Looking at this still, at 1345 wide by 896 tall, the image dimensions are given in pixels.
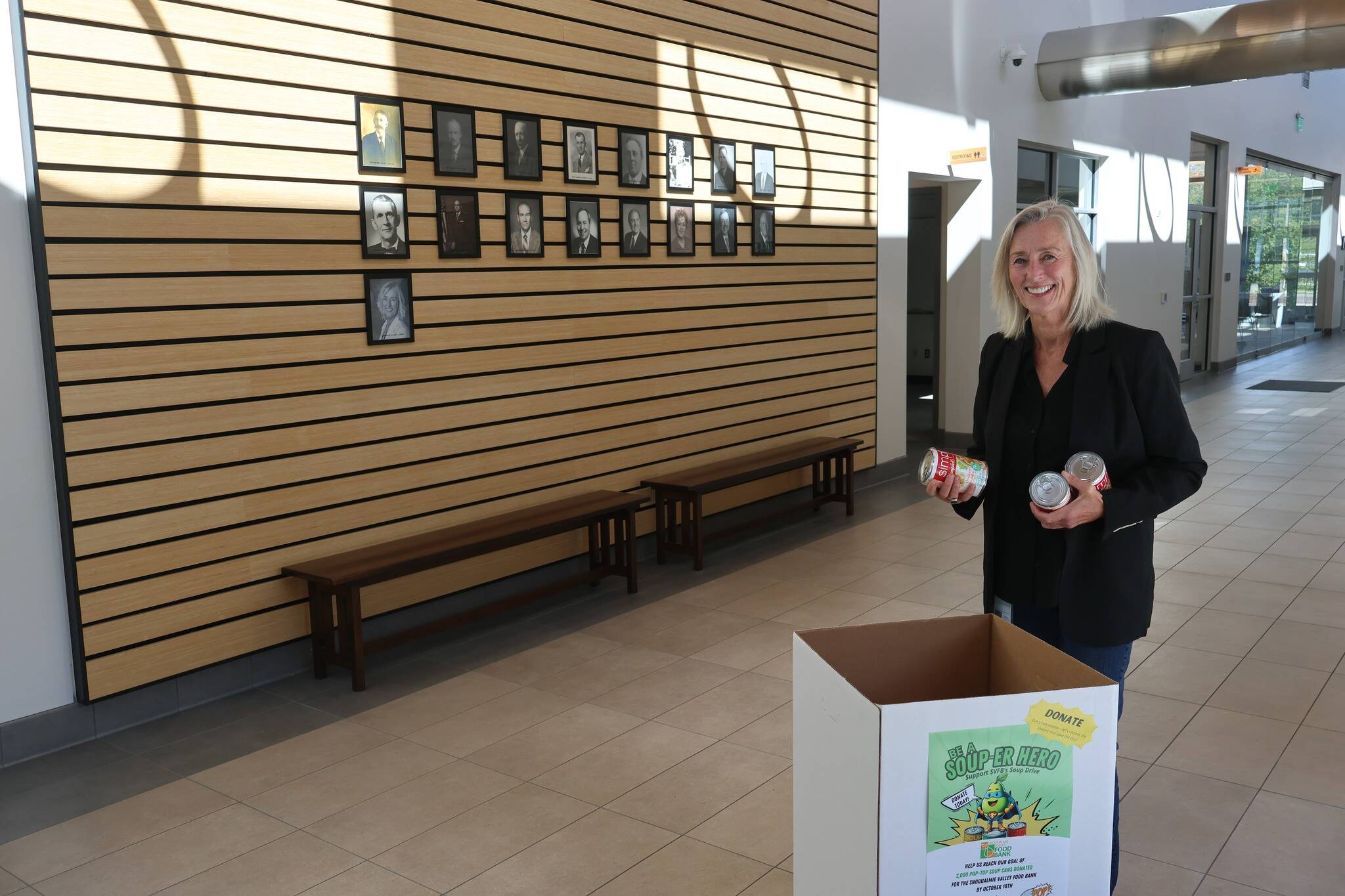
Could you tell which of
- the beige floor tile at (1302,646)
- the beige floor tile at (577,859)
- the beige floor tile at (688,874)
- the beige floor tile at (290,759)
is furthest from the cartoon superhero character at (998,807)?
the beige floor tile at (1302,646)

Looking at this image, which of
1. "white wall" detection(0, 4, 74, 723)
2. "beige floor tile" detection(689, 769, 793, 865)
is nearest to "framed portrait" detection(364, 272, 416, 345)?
"white wall" detection(0, 4, 74, 723)

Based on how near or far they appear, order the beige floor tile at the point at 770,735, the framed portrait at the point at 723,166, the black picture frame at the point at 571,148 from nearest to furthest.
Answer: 1. the beige floor tile at the point at 770,735
2. the black picture frame at the point at 571,148
3. the framed portrait at the point at 723,166

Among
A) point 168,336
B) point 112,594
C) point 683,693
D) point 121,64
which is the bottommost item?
point 683,693

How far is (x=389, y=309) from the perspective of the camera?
4.48 m

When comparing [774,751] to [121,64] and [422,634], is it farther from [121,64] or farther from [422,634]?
[121,64]

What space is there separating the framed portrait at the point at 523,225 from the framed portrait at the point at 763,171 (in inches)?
74.7

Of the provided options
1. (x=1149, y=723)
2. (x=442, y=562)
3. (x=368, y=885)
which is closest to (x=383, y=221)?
(x=442, y=562)

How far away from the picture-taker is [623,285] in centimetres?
571

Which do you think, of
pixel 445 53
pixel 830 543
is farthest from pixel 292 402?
pixel 830 543

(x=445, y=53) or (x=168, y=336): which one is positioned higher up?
(x=445, y=53)

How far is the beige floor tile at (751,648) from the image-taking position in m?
4.36

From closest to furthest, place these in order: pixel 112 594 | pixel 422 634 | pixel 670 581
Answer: pixel 112 594, pixel 422 634, pixel 670 581

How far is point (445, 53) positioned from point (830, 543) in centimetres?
341

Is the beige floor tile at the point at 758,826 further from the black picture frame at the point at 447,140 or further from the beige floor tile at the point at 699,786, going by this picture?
the black picture frame at the point at 447,140
